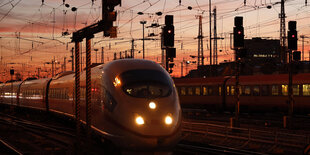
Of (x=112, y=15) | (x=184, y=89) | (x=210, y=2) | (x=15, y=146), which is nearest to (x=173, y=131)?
(x=112, y=15)

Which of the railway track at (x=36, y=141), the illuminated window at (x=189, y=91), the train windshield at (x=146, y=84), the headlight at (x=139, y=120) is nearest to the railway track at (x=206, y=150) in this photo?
the train windshield at (x=146, y=84)

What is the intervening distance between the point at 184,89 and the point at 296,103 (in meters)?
14.7

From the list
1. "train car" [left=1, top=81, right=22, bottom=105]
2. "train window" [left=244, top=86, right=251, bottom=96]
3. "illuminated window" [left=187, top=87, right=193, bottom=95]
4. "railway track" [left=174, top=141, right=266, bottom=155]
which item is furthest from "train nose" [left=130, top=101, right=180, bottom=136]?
"train car" [left=1, top=81, right=22, bottom=105]

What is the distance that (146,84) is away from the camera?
13789mm

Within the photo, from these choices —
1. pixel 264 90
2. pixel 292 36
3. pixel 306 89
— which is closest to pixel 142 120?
pixel 292 36

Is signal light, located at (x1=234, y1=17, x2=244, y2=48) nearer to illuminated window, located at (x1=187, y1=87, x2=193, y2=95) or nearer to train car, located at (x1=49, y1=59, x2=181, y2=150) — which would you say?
train car, located at (x1=49, y1=59, x2=181, y2=150)

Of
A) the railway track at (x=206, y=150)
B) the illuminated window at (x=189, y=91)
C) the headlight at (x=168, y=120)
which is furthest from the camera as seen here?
the illuminated window at (x=189, y=91)

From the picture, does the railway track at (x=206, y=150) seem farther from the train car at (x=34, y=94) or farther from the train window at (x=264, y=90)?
the train car at (x=34, y=94)

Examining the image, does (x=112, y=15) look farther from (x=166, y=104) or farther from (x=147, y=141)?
(x=147, y=141)

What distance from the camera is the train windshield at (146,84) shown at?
534 inches

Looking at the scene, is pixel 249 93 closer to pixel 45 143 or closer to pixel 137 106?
pixel 45 143

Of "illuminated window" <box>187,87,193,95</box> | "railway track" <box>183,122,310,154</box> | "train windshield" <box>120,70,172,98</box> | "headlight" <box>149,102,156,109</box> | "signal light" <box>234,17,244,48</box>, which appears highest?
"signal light" <box>234,17,244,48</box>

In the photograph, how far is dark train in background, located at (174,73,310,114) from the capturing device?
3136 cm

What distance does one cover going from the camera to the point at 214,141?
19.1m
